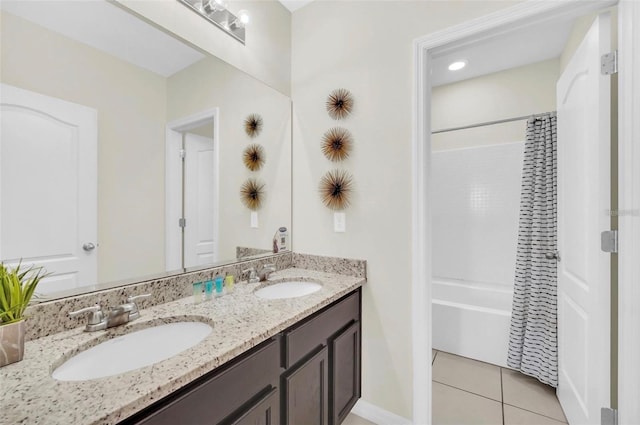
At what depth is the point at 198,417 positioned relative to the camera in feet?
2.45

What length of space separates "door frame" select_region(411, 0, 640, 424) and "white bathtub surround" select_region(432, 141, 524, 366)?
3.42 feet

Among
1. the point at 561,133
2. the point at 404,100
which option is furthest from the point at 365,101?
the point at 561,133

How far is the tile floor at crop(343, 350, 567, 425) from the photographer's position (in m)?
1.66

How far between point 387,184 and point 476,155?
169 centimetres

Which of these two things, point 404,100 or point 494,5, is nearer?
point 494,5

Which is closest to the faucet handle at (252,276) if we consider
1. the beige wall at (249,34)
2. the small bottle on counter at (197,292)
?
the small bottle on counter at (197,292)

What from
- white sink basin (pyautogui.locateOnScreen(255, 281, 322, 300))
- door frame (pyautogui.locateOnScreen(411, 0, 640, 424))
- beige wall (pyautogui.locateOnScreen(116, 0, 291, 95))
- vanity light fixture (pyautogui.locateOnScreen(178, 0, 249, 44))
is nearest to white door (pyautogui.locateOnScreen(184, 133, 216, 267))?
white sink basin (pyautogui.locateOnScreen(255, 281, 322, 300))

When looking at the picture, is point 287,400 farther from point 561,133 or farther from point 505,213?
point 505,213

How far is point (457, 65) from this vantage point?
100 inches

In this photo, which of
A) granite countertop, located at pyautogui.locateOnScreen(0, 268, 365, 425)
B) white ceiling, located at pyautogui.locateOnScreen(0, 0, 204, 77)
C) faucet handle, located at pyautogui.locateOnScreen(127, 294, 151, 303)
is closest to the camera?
granite countertop, located at pyautogui.locateOnScreen(0, 268, 365, 425)

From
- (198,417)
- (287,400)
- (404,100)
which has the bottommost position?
(287,400)

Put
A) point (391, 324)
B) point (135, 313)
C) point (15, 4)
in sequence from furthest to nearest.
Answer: point (391, 324) < point (135, 313) < point (15, 4)

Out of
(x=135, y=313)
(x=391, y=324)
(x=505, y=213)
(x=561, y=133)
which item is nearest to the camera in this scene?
(x=135, y=313)

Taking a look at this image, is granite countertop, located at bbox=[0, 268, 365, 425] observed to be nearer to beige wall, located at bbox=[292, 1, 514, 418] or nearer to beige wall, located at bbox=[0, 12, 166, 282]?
beige wall, located at bbox=[0, 12, 166, 282]
